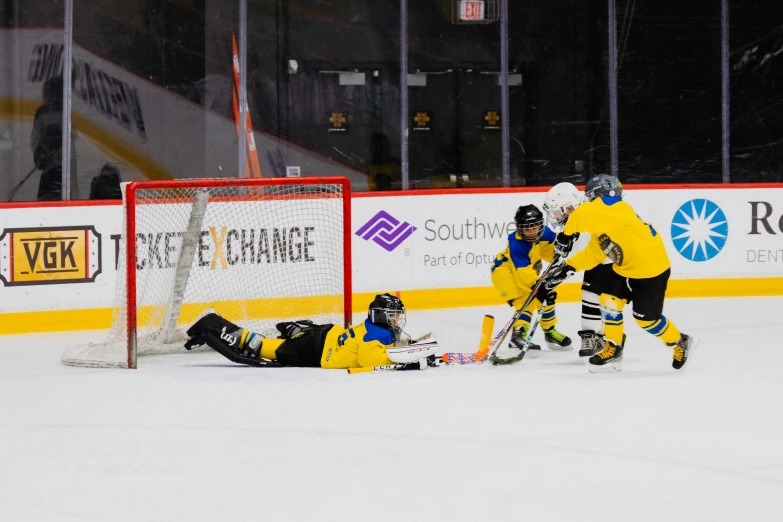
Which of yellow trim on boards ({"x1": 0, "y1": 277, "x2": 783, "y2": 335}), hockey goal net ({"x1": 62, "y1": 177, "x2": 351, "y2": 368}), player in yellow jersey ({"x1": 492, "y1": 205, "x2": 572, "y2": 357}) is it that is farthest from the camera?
yellow trim on boards ({"x1": 0, "y1": 277, "x2": 783, "y2": 335})

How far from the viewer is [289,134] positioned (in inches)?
380

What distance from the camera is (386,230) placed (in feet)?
25.9

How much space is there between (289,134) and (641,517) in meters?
6.88

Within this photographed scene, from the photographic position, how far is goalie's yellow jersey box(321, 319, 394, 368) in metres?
5.31

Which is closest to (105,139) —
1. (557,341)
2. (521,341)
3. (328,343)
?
(328,343)

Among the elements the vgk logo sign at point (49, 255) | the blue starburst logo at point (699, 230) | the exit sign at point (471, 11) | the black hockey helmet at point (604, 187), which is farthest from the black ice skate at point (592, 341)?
the exit sign at point (471, 11)

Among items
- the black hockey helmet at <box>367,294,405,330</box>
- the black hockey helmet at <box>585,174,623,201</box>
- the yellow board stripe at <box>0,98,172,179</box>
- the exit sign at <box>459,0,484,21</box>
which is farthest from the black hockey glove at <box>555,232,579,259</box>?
the exit sign at <box>459,0,484,21</box>

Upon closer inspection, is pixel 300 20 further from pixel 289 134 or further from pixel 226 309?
pixel 226 309

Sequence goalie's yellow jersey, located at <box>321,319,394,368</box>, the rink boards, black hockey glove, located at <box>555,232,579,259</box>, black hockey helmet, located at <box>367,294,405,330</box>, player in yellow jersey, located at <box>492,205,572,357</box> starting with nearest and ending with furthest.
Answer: black hockey helmet, located at <box>367,294,405,330</box>
goalie's yellow jersey, located at <box>321,319,394,368</box>
black hockey glove, located at <box>555,232,579,259</box>
player in yellow jersey, located at <box>492,205,572,357</box>
the rink boards

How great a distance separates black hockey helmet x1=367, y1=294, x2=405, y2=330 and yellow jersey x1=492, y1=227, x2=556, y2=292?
3.08 feet

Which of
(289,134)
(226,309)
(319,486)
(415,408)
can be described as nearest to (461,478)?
(319,486)

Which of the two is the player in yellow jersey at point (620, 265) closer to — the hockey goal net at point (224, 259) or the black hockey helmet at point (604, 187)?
the black hockey helmet at point (604, 187)

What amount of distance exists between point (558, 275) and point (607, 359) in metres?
0.48

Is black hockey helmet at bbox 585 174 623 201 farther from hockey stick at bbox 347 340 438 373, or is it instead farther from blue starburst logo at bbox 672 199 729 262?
blue starburst logo at bbox 672 199 729 262
